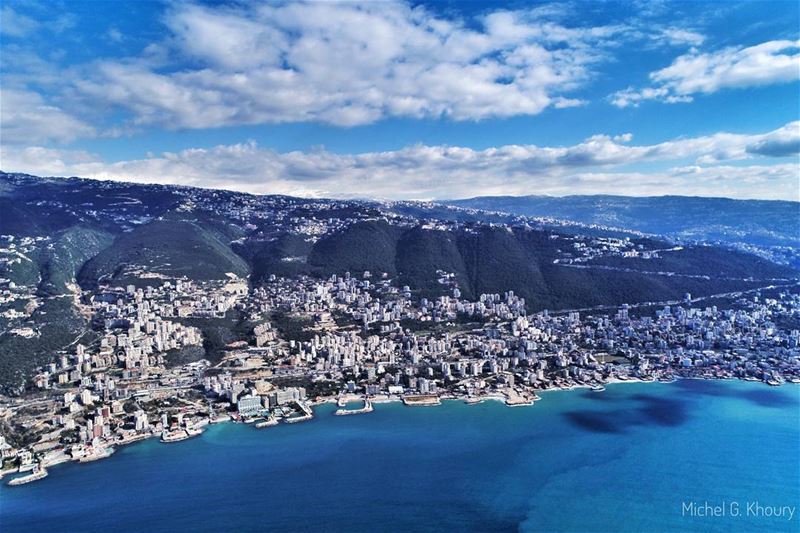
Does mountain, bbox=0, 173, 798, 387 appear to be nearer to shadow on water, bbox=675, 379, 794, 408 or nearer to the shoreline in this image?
the shoreline

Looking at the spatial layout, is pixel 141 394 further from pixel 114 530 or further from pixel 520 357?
pixel 520 357

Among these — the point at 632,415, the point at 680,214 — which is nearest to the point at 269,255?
the point at 632,415

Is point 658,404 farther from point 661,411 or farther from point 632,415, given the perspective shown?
point 632,415

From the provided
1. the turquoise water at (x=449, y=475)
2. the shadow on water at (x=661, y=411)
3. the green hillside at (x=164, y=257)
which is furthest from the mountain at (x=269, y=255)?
the shadow on water at (x=661, y=411)

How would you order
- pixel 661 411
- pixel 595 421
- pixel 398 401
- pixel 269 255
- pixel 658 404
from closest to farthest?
1. pixel 595 421
2. pixel 661 411
3. pixel 658 404
4. pixel 398 401
5. pixel 269 255

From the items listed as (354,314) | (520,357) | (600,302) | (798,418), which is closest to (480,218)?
(600,302)

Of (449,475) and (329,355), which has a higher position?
(329,355)
